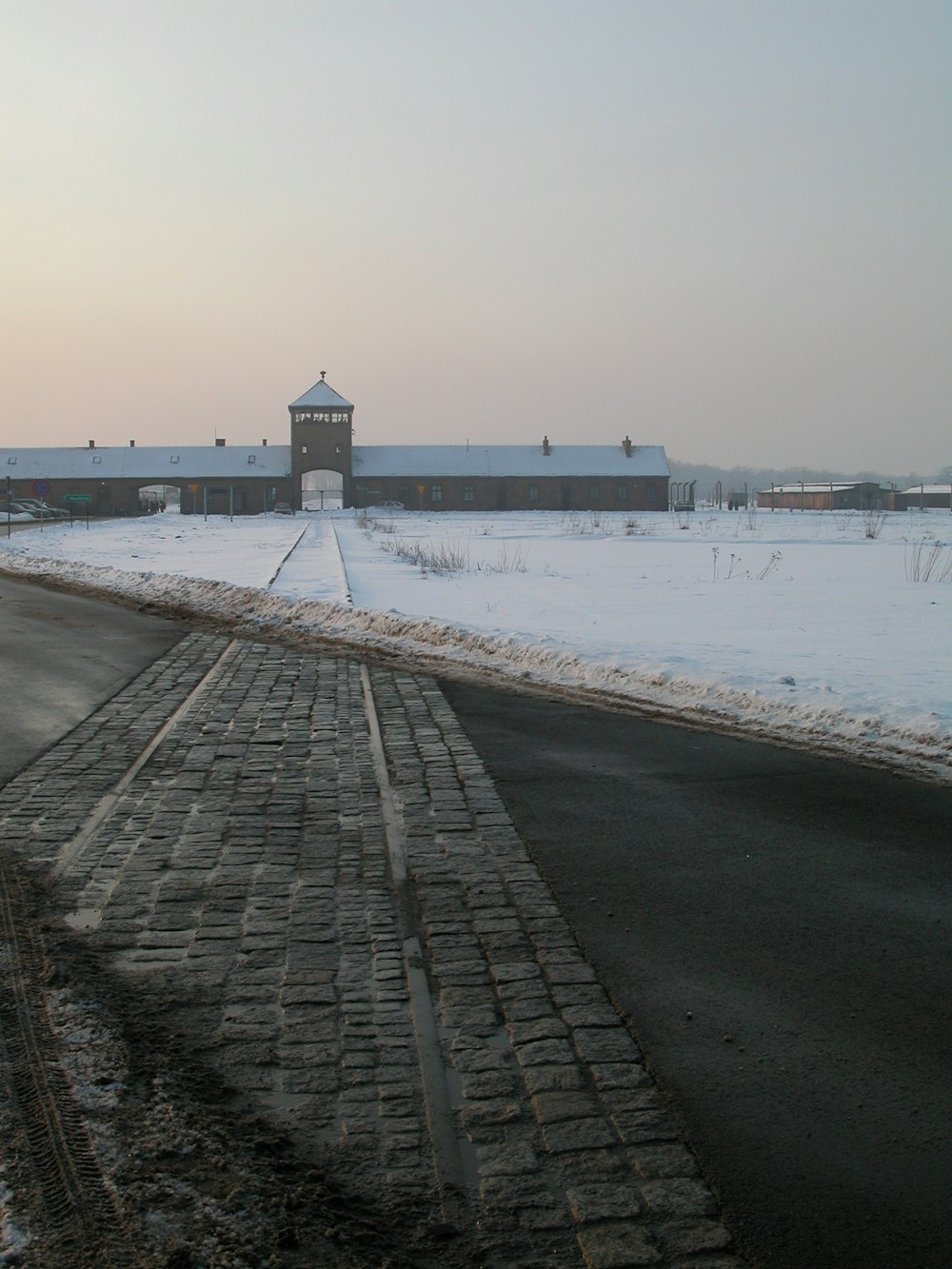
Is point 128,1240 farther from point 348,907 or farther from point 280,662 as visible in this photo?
point 280,662

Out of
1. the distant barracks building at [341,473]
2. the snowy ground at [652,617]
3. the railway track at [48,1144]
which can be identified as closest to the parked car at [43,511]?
the distant barracks building at [341,473]

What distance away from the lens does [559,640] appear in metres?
12.7

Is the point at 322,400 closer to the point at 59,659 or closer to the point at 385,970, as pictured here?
the point at 59,659

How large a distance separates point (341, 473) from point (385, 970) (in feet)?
309

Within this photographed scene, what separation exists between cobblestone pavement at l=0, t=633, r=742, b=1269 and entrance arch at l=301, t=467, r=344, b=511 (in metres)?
90.3

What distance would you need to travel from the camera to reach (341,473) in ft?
317

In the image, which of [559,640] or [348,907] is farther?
[559,640]

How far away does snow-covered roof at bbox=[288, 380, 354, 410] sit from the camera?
9469cm

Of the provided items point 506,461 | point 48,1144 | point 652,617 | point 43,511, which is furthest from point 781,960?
point 506,461

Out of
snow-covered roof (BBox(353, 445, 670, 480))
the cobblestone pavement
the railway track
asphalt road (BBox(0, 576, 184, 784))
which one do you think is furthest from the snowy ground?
snow-covered roof (BBox(353, 445, 670, 480))

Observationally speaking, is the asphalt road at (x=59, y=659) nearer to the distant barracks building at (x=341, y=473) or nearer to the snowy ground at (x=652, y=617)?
the snowy ground at (x=652, y=617)

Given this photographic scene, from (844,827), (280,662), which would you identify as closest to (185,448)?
(280,662)

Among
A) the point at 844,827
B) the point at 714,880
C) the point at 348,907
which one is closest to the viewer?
the point at 348,907

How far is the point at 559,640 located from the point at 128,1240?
1016cm
